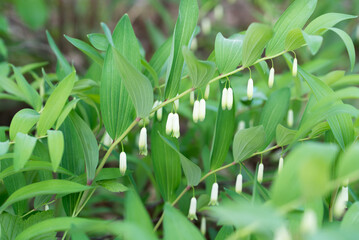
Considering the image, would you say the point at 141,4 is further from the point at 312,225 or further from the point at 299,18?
the point at 312,225

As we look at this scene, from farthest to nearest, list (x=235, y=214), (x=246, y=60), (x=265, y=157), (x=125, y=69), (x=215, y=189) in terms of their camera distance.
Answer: (x=265, y=157) → (x=215, y=189) → (x=246, y=60) → (x=125, y=69) → (x=235, y=214)

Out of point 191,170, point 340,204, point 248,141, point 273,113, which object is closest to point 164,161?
point 191,170

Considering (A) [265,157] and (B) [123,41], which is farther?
(A) [265,157]

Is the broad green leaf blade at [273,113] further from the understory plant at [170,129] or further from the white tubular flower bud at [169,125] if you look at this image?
the white tubular flower bud at [169,125]

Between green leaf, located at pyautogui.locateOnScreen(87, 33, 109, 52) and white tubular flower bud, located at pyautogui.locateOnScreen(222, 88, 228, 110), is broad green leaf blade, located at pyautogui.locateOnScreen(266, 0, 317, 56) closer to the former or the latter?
white tubular flower bud, located at pyautogui.locateOnScreen(222, 88, 228, 110)

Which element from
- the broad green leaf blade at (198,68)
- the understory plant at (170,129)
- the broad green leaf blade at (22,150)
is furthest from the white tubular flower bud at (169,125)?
the broad green leaf blade at (22,150)

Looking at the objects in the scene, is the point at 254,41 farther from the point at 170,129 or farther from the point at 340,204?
the point at 340,204

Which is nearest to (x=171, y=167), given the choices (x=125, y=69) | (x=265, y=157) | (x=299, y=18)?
(x=125, y=69)
